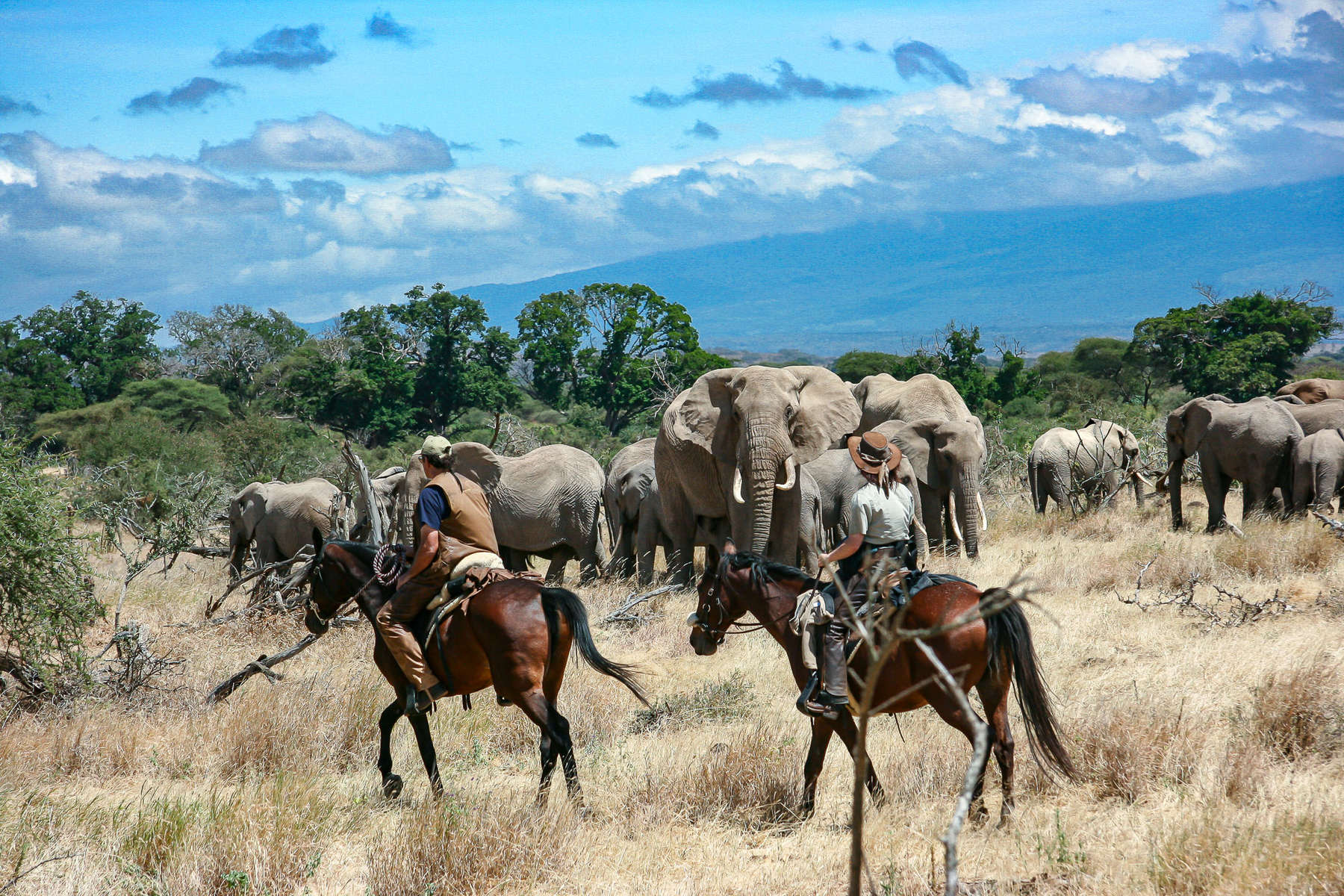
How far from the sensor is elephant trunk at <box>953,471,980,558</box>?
14.3 metres

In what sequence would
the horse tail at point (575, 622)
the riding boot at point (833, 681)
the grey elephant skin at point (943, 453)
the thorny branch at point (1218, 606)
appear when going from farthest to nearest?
the grey elephant skin at point (943, 453) < the thorny branch at point (1218, 606) < the horse tail at point (575, 622) < the riding boot at point (833, 681)

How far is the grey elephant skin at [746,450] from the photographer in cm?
1204

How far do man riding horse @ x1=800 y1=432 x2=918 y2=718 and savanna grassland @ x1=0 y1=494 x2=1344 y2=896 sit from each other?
26.6 inches

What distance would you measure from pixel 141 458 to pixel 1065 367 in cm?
4376

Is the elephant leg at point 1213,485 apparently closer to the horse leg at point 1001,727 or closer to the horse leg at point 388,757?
the horse leg at point 1001,727

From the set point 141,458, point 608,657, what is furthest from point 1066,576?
point 141,458

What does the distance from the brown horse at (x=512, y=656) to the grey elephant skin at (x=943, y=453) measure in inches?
351

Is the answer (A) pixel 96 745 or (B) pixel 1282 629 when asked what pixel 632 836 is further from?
(B) pixel 1282 629

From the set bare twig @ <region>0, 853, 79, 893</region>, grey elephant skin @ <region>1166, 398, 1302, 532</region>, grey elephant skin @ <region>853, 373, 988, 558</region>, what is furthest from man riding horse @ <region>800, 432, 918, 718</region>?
grey elephant skin @ <region>1166, 398, 1302, 532</region>

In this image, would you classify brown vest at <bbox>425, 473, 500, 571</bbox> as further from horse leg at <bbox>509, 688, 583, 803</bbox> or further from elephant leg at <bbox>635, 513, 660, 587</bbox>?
elephant leg at <bbox>635, 513, 660, 587</bbox>

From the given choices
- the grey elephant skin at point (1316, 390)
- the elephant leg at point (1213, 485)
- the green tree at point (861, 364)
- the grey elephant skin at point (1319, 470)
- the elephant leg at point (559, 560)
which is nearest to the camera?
the grey elephant skin at point (1319, 470)

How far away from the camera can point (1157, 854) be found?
475 centimetres

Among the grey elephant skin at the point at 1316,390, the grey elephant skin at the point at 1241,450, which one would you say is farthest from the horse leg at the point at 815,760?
the grey elephant skin at the point at 1316,390

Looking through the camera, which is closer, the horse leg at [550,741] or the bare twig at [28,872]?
the bare twig at [28,872]
